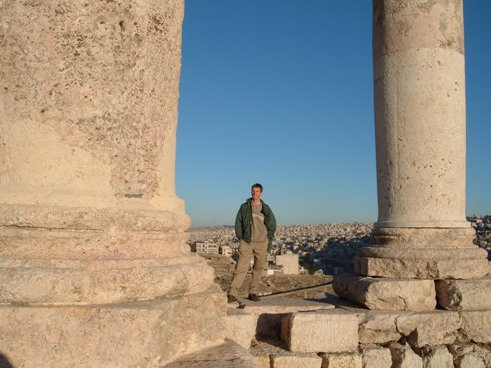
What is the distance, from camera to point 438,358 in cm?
481

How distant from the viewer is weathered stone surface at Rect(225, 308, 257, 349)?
443 centimetres

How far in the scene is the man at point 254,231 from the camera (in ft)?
20.2

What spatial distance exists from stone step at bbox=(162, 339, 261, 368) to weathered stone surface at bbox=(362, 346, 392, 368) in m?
2.13

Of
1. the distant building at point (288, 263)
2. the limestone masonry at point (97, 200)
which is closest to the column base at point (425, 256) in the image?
the limestone masonry at point (97, 200)

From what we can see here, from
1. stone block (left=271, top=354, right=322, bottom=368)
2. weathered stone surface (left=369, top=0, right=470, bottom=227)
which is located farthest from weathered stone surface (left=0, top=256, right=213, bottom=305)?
weathered stone surface (left=369, top=0, right=470, bottom=227)

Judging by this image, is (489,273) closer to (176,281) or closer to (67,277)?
(176,281)

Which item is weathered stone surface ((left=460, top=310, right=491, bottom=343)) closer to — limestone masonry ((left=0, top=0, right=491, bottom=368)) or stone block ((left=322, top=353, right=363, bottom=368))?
stone block ((left=322, top=353, right=363, bottom=368))

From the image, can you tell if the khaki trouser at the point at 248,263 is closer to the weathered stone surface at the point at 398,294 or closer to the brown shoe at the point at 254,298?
the brown shoe at the point at 254,298

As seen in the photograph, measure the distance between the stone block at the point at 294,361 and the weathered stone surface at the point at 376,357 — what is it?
562mm

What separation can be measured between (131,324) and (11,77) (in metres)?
1.60

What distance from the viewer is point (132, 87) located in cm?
294

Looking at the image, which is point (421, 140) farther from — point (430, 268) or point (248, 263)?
point (248, 263)

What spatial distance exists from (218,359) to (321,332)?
2.06 m

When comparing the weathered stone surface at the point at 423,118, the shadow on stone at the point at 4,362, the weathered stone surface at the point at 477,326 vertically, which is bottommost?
the weathered stone surface at the point at 477,326
